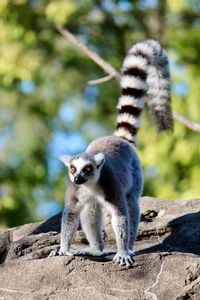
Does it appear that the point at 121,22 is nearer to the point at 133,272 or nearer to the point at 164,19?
the point at 164,19

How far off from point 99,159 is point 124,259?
0.86 metres

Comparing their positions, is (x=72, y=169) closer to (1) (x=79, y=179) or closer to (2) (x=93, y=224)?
(1) (x=79, y=179)

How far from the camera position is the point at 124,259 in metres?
6.37

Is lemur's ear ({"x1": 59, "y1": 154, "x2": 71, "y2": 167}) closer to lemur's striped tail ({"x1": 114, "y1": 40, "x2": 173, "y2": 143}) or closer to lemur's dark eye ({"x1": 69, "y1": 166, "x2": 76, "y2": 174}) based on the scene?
lemur's dark eye ({"x1": 69, "y1": 166, "x2": 76, "y2": 174})

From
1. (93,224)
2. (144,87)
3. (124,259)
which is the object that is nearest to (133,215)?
(93,224)

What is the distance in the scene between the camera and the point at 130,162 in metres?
7.43

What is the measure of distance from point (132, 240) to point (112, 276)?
2.72 ft

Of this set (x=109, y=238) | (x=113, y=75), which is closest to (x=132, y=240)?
(x=109, y=238)

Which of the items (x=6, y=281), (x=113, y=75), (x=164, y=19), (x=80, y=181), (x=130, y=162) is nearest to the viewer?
(x=6, y=281)

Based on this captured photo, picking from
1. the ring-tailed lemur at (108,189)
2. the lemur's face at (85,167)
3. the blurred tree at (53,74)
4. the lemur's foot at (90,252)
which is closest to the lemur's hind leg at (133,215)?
the ring-tailed lemur at (108,189)

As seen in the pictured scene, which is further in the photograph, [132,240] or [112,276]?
[132,240]

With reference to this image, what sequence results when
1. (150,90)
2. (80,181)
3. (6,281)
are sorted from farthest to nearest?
(150,90) < (80,181) < (6,281)

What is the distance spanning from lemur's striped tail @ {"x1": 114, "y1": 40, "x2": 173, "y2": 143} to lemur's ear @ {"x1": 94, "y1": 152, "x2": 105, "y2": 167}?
125cm

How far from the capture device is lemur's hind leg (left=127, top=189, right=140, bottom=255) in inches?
276
